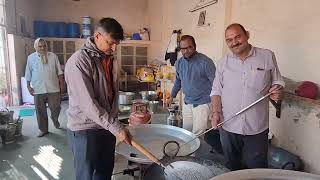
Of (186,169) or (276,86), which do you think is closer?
(186,169)

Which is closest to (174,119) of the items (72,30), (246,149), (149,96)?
(246,149)

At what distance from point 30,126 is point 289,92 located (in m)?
3.76

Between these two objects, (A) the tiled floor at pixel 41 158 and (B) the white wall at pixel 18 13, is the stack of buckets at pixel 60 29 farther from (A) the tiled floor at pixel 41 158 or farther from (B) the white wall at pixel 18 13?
(A) the tiled floor at pixel 41 158

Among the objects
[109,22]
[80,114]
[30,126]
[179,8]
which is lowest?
[30,126]

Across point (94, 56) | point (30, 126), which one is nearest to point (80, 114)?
point (94, 56)

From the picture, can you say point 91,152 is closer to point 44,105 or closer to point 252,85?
point 252,85

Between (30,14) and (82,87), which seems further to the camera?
(30,14)

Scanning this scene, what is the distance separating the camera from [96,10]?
759cm

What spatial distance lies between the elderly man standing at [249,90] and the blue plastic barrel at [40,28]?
249 inches

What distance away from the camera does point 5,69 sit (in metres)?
5.32

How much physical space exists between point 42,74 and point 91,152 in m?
2.52

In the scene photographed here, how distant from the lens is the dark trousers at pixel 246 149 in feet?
5.62

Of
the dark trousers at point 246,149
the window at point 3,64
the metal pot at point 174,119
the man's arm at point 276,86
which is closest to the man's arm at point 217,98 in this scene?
the dark trousers at point 246,149

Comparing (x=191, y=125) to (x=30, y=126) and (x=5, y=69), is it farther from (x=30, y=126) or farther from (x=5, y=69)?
(x=5, y=69)
